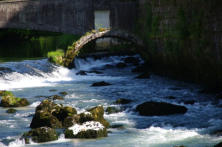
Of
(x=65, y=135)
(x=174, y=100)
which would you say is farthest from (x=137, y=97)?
(x=65, y=135)

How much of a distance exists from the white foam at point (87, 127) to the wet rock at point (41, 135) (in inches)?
19.1

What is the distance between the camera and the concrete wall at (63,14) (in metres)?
26.9

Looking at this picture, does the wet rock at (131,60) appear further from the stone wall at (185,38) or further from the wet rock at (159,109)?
the wet rock at (159,109)

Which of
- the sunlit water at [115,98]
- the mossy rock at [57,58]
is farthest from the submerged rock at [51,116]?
the mossy rock at [57,58]

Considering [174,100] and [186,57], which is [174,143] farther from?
[186,57]

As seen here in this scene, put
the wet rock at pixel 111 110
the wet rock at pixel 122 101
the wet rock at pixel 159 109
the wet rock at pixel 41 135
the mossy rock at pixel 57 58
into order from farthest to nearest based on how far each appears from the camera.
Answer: the mossy rock at pixel 57 58
the wet rock at pixel 122 101
the wet rock at pixel 111 110
the wet rock at pixel 159 109
the wet rock at pixel 41 135

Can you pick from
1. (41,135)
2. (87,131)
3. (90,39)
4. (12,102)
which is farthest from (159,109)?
(90,39)

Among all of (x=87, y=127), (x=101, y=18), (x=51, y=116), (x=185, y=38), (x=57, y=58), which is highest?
(x=101, y=18)

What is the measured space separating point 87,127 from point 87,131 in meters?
0.17

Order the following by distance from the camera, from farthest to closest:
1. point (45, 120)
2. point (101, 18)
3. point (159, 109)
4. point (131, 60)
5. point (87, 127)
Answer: point (131, 60), point (101, 18), point (159, 109), point (45, 120), point (87, 127)

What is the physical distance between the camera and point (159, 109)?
A: 508 inches

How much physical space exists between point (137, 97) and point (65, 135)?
6141 mm

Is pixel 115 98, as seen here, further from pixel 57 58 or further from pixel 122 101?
pixel 57 58

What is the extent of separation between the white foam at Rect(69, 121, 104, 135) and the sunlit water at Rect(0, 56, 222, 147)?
0.32m
